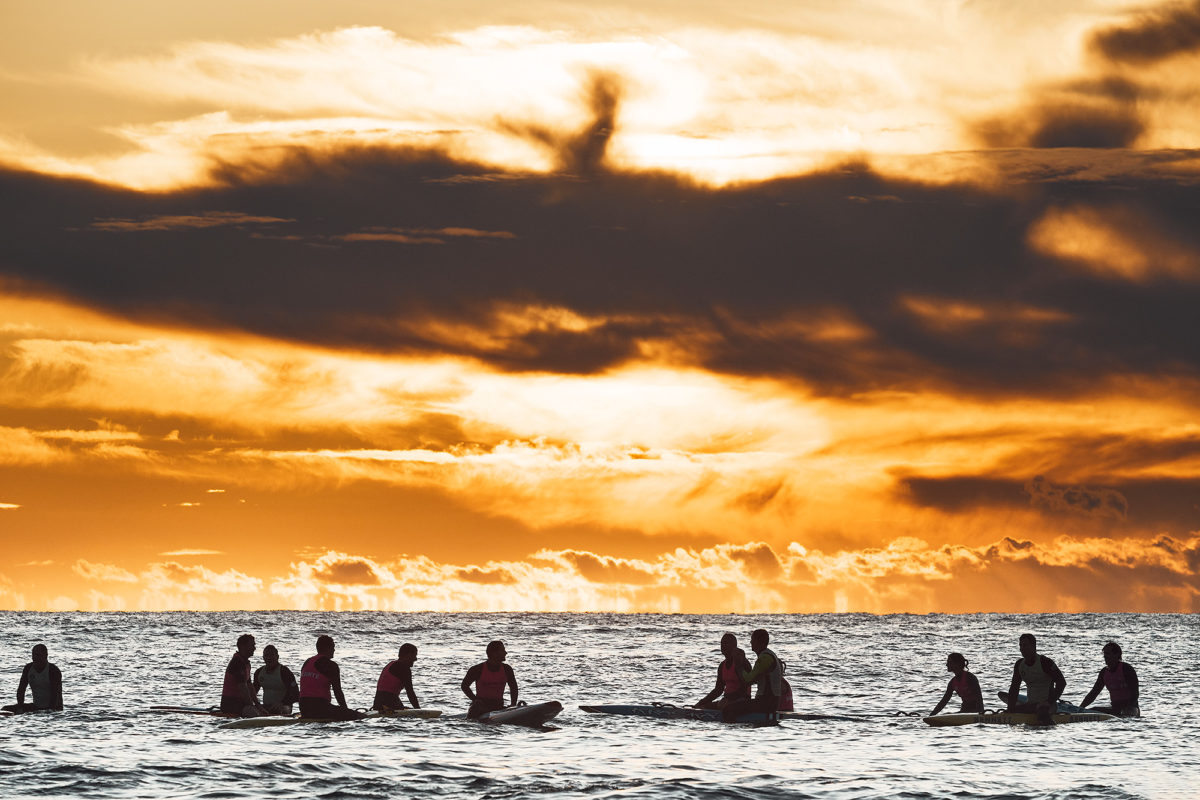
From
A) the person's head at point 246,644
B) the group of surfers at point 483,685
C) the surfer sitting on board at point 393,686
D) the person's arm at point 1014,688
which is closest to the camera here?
the person's head at point 246,644

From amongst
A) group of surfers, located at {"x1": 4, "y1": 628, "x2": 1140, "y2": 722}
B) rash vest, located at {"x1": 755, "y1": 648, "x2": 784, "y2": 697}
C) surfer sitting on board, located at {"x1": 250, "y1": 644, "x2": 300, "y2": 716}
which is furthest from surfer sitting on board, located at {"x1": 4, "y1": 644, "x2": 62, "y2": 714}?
rash vest, located at {"x1": 755, "y1": 648, "x2": 784, "y2": 697}

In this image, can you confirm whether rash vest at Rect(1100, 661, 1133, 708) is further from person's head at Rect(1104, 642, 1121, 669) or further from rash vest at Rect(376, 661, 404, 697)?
rash vest at Rect(376, 661, 404, 697)

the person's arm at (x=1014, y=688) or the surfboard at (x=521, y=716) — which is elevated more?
the person's arm at (x=1014, y=688)

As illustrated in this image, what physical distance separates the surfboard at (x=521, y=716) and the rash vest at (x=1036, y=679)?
38.2 feet

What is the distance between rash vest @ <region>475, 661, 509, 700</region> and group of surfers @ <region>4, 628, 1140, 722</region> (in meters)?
0.02

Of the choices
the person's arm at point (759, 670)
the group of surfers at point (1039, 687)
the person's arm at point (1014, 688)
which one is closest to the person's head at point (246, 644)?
the person's arm at point (759, 670)

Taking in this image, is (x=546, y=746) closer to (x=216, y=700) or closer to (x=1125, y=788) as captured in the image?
(x=1125, y=788)

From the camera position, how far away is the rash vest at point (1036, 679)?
32.2 m

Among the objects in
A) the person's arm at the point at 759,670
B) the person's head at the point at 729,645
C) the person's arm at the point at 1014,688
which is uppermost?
the person's head at the point at 729,645

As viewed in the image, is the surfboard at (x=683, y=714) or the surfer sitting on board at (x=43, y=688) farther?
the surfer sitting on board at (x=43, y=688)

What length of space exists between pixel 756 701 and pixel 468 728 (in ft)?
23.3

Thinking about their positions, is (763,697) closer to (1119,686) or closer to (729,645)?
(729,645)

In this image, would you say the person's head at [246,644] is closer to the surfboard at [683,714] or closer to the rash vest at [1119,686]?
the surfboard at [683,714]

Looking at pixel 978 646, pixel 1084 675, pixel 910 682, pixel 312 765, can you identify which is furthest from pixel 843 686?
pixel 978 646
